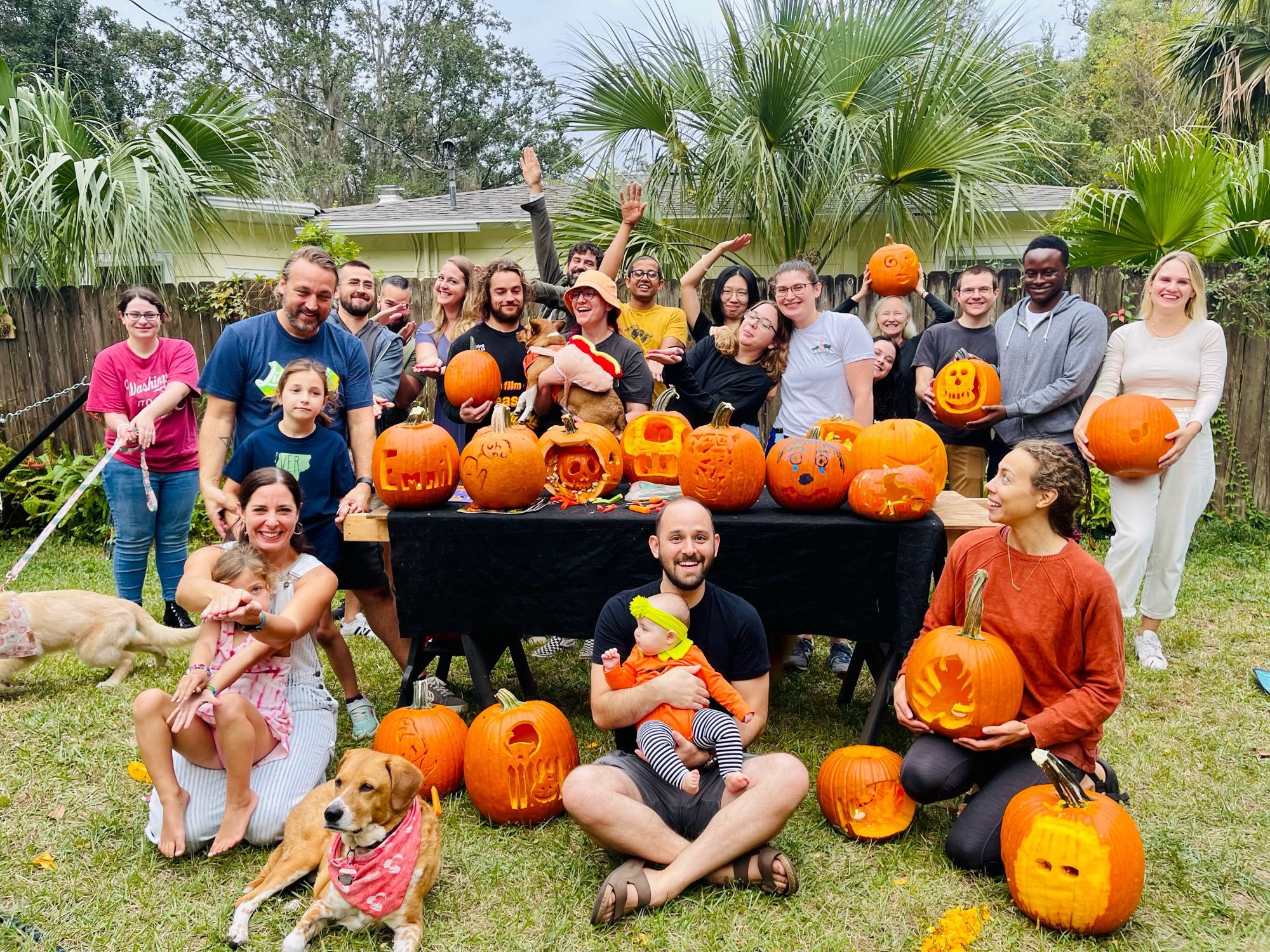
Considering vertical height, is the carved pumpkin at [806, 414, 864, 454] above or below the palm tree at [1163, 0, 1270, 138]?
below

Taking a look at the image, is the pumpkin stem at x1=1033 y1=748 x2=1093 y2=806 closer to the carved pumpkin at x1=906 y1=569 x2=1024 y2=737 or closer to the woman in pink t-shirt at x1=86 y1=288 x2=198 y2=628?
the carved pumpkin at x1=906 y1=569 x2=1024 y2=737

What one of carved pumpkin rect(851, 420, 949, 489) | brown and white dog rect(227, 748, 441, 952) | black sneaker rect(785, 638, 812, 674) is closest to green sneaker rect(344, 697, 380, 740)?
brown and white dog rect(227, 748, 441, 952)

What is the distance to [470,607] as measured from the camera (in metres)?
4.03

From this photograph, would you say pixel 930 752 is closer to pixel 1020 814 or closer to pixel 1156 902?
pixel 1020 814

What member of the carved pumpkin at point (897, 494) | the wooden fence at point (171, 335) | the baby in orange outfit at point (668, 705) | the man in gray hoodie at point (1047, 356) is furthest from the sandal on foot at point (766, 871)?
the wooden fence at point (171, 335)

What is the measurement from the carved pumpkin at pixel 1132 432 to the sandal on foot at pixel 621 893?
3373 millimetres

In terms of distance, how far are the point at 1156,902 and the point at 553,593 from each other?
2.47 meters

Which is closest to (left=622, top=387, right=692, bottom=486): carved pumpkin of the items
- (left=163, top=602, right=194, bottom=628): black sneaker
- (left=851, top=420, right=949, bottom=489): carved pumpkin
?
(left=851, top=420, right=949, bottom=489): carved pumpkin

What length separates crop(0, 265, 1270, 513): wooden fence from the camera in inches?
306

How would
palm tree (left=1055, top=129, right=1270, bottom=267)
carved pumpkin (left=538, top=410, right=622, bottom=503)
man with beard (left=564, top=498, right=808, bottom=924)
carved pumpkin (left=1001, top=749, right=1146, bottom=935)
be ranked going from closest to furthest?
carved pumpkin (left=1001, top=749, right=1146, bottom=935) < man with beard (left=564, top=498, right=808, bottom=924) < carved pumpkin (left=538, top=410, right=622, bottom=503) < palm tree (left=1055, top=129, right=1270, bottom=267)

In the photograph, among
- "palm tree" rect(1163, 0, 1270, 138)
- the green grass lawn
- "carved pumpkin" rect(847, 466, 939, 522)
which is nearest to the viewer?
the green grass lawn

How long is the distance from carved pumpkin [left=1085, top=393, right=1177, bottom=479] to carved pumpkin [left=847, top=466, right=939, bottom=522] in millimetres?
1582

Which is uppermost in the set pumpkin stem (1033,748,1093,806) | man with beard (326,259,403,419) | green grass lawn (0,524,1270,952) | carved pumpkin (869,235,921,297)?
carved pumpkin (869,235,921,297)

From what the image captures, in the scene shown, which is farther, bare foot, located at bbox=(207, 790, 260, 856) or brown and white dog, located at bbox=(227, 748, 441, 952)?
bare foot, located at bbox=(207, 790, 260, 856)
